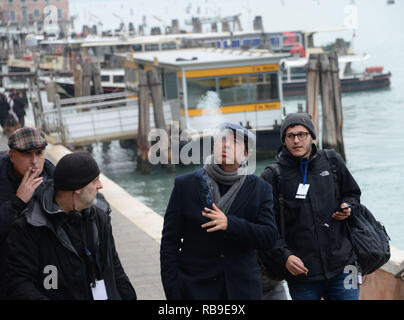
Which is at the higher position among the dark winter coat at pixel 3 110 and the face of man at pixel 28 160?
the face of man at pixel 28 160

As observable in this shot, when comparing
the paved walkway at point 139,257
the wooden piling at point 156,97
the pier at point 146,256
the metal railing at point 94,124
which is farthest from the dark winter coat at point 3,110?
the paved walkway at point 139,257

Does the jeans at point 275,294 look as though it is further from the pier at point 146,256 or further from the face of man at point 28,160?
the face of man at point 28,160

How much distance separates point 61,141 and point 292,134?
16.8 meters

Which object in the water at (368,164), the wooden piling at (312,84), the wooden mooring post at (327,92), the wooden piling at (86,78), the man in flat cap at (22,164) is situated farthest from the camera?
the wooden piling at (86,78)

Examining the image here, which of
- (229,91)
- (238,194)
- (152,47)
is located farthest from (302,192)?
(152,47)

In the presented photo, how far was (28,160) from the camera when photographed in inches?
157

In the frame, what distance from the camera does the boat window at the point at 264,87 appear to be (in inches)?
841

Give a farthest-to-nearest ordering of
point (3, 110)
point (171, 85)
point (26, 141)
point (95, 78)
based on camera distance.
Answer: point (95, 78) → point (171, 85) → point (3, 110) → point (26, 141)

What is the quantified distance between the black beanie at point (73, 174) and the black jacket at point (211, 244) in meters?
0.54

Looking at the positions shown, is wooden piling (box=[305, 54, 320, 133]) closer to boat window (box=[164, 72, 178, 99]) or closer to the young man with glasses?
boat window (box=[164, 72, 178, 99])

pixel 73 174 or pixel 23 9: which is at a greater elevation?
pixel 23 9

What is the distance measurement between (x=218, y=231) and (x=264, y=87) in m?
18.1

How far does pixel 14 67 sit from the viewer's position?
2426 inches

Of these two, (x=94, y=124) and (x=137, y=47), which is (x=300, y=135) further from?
(x=137, y=47)
